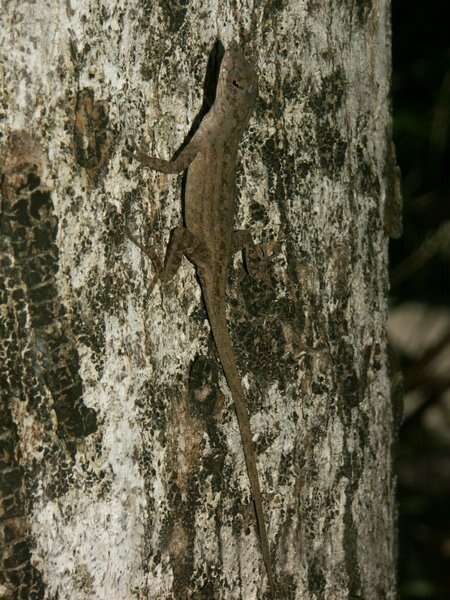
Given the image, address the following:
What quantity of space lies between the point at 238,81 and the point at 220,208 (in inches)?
13.1

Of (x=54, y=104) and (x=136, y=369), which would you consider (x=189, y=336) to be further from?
(x=54, y=104)

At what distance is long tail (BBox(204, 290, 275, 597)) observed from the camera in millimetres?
1898

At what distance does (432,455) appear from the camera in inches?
238

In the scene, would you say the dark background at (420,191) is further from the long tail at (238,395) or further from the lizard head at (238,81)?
the lizard head at (238,81)

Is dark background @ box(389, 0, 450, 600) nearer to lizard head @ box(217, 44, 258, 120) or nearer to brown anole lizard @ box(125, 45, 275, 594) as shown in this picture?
brown anole lizard @ box(125, 45, 275, 594)

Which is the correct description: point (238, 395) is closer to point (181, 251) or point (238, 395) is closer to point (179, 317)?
point (179, 317)

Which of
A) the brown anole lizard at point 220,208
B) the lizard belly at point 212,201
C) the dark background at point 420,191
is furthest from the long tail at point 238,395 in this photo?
the dark background at point 420,191

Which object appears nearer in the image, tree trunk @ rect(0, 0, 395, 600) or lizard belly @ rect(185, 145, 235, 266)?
tree trunk @ rect(0, 0, 395, 600)

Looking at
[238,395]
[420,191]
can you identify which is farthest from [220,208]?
[420,191]

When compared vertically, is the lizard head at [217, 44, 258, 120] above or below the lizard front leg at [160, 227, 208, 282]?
above

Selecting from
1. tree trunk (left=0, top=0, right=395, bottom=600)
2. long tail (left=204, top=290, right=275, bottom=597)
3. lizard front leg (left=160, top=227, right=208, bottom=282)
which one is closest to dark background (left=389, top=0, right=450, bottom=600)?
tree trunk (left=0, top=0, right=395, bottom=600)

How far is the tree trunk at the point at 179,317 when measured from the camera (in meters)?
Result: 1.67

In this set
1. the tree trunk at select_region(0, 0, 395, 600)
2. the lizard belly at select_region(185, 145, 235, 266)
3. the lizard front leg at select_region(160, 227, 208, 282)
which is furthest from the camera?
the lizard belly at select_region(185, 145, 235, 266)

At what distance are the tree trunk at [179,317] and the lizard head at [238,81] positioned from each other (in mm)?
34
